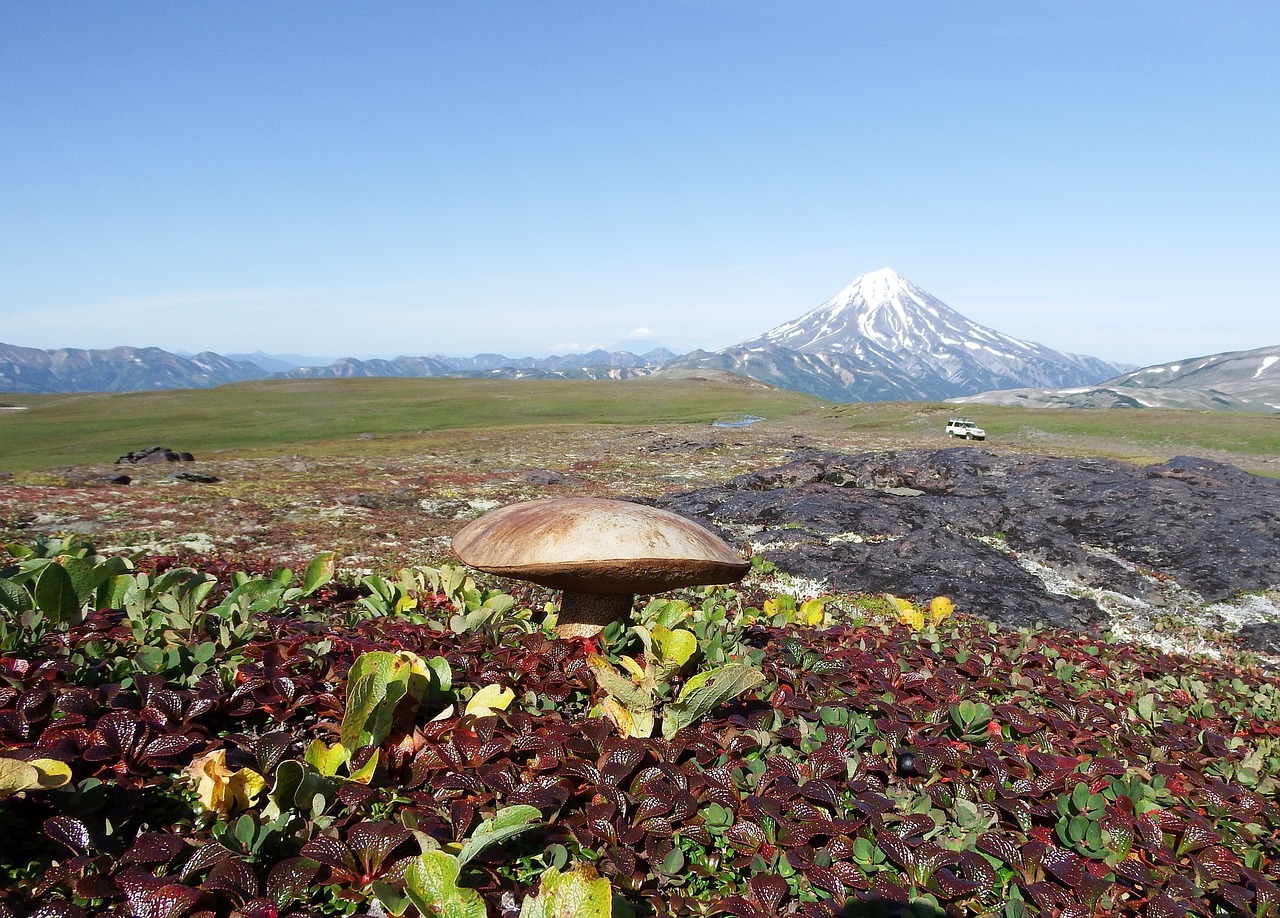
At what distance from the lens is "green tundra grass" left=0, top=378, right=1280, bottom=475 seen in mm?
52188

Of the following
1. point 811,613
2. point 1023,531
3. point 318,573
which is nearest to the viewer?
point 318,573

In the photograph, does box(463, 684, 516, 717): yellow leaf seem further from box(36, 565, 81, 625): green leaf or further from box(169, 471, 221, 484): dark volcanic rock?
box(169, 471, 221, 484): dark volcanic rock

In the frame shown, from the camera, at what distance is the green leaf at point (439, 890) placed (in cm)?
285

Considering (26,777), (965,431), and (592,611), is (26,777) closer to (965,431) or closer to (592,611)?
(592,611)

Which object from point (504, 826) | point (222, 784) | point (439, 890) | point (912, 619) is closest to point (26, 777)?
point (222, 784)

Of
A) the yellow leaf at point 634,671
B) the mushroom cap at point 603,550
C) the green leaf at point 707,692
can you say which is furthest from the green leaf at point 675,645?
the mushroom cap at point 603,550

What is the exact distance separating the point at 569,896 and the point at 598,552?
3.21 m

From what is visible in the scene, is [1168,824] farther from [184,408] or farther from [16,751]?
[184,408]

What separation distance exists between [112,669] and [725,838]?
13.5 feet

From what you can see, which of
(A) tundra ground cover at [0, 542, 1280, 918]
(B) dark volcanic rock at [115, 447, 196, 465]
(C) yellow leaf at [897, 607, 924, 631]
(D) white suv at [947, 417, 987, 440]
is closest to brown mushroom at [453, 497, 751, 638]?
(A) tundra ground cover at [0, 542, 1280, 918]

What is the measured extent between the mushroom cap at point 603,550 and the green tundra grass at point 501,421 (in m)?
37.4

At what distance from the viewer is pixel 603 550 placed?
588 cm

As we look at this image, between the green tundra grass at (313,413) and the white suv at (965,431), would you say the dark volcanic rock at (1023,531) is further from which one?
the white suv at (965,431)

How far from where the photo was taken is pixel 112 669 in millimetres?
4785
